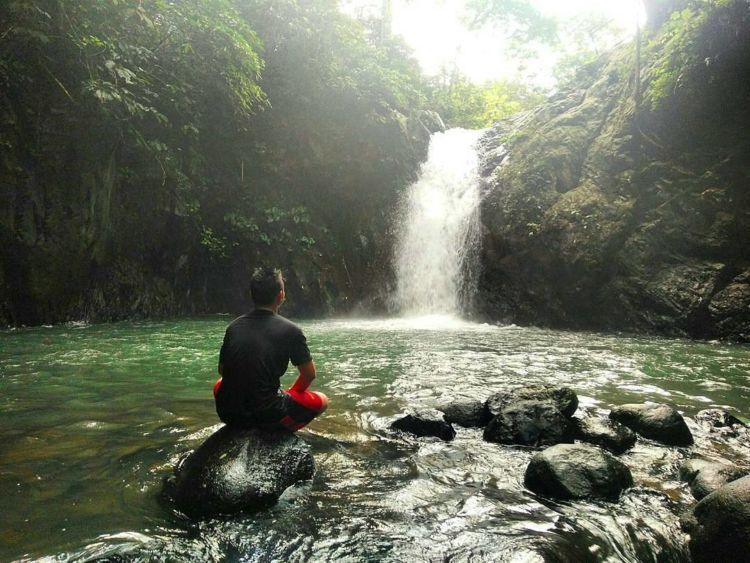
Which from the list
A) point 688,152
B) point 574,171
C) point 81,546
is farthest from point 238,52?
point 81,546

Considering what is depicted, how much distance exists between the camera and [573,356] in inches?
309

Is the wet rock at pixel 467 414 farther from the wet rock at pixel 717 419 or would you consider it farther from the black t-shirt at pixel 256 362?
the wet rock at pixel 717 419

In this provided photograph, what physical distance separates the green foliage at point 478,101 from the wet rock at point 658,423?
23212 millimetres

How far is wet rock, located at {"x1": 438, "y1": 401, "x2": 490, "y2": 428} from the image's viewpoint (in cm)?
430

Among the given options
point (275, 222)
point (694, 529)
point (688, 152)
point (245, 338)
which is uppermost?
point (688, 152)

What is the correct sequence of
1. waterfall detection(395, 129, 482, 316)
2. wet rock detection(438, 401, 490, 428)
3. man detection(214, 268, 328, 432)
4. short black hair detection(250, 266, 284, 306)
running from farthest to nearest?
waterfall detection(395, 129, 482, 316) < wet rock detection(438, 401, 490, 428) < short black hair detection(250, 266, 284, 306) < man detection(214, 268, 328, 432)

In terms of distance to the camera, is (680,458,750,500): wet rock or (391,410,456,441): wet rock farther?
(391,410,456,441): wet rock

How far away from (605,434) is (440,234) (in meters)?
12.7

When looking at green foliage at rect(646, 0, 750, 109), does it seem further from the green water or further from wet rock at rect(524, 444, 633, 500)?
wet rock at rect(524, 444, 633, 500)

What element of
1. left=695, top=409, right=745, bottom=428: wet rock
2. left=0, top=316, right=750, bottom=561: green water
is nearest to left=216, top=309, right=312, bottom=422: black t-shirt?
left=0, top=316, right=750, bottom=561: green water

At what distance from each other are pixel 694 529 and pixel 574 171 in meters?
12.8

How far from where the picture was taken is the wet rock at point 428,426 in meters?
3.90

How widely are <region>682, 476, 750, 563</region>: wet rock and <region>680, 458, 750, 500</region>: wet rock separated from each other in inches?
14.7

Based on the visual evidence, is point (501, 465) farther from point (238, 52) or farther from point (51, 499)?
point (238, 52)
